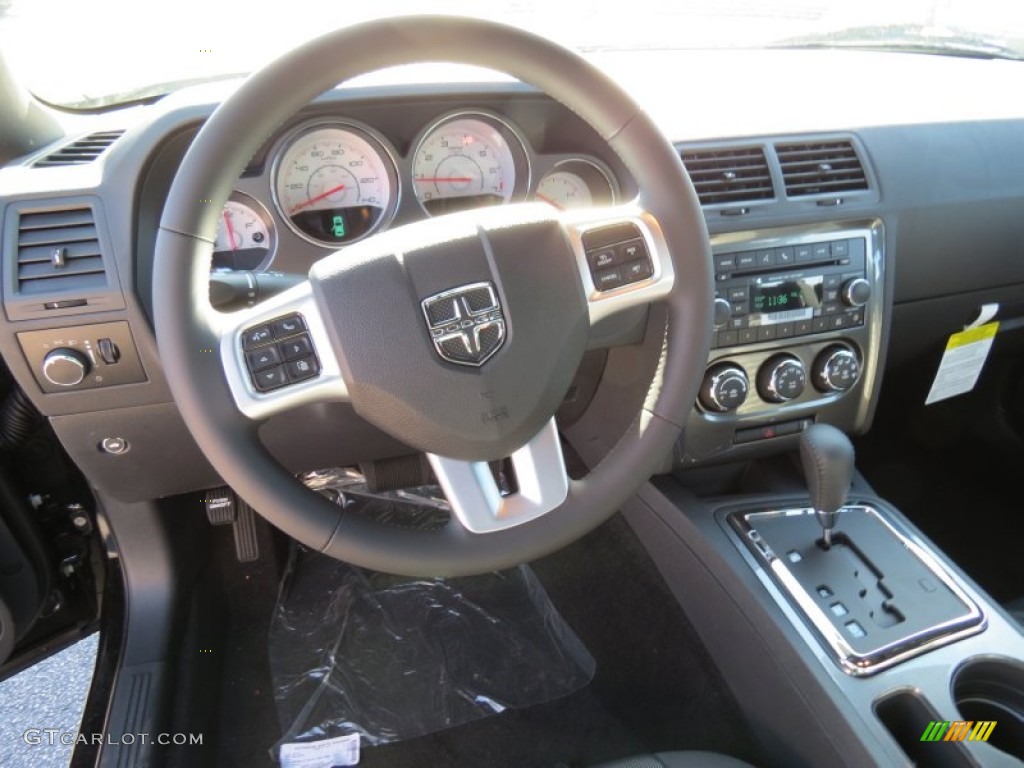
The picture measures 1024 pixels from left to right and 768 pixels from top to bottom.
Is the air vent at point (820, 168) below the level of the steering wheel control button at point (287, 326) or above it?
below

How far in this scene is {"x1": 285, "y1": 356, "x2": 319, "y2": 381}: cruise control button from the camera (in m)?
0.89

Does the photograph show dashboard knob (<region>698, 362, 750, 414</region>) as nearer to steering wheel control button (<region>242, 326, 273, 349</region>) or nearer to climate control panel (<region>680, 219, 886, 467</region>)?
climate control panel (<region>680, 219, 886, 467</region>)

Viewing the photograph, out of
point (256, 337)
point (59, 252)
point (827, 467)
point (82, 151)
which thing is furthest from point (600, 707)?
point (82, 151)

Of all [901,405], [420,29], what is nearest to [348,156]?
[420,29]

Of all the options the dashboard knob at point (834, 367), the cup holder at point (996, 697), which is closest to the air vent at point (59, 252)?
the dashboard knob at point (834, 367)

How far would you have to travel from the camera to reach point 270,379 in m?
0.89

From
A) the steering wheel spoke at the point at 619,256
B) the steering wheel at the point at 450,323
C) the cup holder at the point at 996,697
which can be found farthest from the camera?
the cup holder at the point at 996,697

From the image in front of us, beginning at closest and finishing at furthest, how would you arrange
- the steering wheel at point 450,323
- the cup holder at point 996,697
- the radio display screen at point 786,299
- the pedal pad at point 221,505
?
the steering wheel at point 450,323
the cup holder at point 996,697
the radio display screen at point 786,299
the pedal pad at point 221,505

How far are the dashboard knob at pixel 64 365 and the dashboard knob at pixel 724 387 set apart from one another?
105 cm

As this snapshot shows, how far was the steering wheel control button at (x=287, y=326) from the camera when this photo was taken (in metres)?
0.90

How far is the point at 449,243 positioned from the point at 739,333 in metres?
0.76

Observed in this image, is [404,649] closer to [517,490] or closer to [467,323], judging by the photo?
[517,490]

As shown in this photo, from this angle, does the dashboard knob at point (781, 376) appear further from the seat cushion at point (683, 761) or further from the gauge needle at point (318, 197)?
the gauge needle at point (318, 197)

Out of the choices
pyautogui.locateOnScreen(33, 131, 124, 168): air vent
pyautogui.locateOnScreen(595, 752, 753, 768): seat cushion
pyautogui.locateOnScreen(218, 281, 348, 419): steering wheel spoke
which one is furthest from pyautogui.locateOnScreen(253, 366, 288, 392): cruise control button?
pyautogui.locateOnScreen(595, 752, 753, 768): seat cushion
